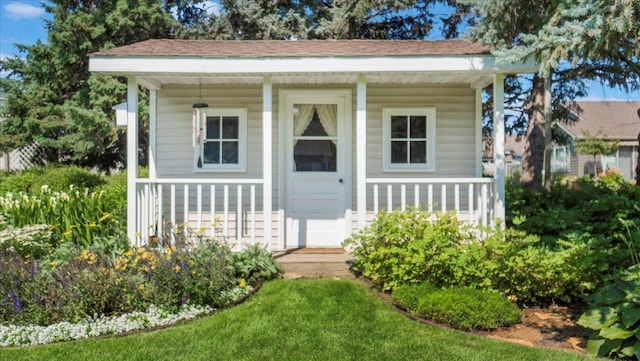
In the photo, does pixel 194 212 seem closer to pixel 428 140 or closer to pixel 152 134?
pixel 152 134

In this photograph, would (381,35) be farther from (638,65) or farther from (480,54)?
(480,54)

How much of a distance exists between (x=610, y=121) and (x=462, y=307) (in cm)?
2663

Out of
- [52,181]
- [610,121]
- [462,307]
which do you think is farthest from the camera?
[610,121]

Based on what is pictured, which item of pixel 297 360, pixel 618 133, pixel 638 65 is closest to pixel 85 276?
pixel 297 360

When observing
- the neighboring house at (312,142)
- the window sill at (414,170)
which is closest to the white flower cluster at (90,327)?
the neighboring house at (312,142)

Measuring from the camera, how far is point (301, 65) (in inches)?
217

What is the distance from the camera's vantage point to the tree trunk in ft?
35.9

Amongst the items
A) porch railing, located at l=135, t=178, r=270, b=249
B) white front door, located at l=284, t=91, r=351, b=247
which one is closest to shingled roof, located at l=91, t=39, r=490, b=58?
white front door, located at l=284, t=91, r=351, b=247

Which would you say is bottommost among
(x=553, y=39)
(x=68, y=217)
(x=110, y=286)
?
(x=110, y=286)

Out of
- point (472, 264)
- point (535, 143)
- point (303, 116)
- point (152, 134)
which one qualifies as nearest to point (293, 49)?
point (303, 116)

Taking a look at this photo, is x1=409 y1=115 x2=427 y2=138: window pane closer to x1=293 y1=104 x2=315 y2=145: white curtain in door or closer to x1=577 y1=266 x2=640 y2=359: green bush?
x1=293 y1=104 x2=315 y2=145: white curtain in door

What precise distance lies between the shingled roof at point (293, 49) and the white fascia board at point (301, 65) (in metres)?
0.06

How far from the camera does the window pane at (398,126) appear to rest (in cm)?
688

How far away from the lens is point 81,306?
13.5ft
